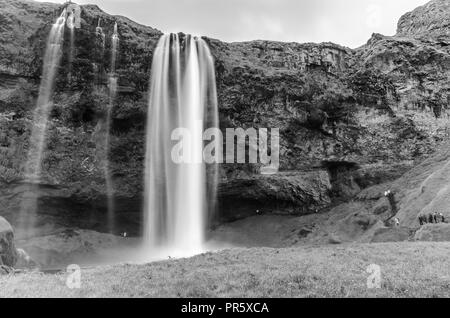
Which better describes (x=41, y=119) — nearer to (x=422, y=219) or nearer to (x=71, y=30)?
(x=71, y=30)

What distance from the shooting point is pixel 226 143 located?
49.4 metres

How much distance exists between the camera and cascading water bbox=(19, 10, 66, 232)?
43.6m

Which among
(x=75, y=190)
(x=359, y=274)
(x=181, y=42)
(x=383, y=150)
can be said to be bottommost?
(x=359, y=274)

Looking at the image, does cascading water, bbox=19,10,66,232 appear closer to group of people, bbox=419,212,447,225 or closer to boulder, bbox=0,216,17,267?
boulder, bbox=0,216,17,267

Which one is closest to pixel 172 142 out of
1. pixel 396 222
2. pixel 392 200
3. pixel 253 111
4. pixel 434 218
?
pixel 253 111

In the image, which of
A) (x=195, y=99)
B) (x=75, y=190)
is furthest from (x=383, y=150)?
(x=75, y=190)

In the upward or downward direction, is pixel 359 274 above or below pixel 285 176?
below

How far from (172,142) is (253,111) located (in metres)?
10.7

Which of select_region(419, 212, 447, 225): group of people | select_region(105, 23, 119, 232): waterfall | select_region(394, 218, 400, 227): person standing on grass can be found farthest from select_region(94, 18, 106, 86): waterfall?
select_region(419, 212, 447, 225): group of people

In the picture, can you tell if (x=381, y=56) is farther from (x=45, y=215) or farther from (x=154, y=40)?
(x=45, y=215)

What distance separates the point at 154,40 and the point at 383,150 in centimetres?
3071

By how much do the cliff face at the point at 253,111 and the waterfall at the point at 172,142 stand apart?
1426mm

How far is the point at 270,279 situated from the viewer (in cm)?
1404

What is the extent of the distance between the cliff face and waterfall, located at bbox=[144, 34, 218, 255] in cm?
143
